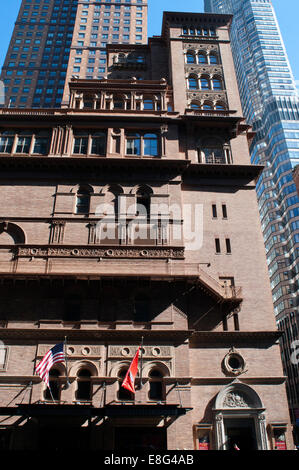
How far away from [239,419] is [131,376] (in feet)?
25.6

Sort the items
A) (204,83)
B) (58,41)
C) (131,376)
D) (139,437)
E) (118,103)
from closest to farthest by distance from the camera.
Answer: (131,376) → (139,437) → (118,103) → (204,83) → (58,41)

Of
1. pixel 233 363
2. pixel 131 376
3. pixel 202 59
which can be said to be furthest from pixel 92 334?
pixel 202 59

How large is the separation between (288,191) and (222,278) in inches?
2452

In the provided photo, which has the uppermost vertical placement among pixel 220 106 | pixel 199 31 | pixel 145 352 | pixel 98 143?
pixel 199 31

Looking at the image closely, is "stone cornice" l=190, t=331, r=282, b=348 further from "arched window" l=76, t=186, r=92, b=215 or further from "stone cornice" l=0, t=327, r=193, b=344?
"arched window" l=76, t=186, r=92, b=215

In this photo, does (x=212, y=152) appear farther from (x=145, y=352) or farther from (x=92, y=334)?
(x=92, y=334)

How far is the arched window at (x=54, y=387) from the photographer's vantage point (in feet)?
73.3

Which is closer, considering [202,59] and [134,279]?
[134,279]

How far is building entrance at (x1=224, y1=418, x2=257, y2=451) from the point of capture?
22312mm

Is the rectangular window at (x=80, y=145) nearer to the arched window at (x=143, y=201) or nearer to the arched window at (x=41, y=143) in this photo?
the arched window at (x=41, y=143)

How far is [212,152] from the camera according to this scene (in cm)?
3381

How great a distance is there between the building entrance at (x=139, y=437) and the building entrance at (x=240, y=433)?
413cm

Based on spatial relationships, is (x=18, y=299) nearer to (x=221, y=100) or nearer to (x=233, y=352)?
(x=233, y=352)
